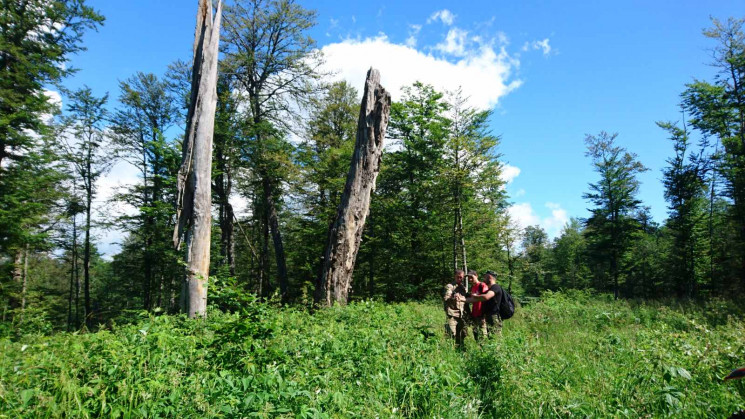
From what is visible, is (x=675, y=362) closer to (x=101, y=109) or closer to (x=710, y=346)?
(x=710, y=346)

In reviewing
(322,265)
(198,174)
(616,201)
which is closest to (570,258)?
(616,201)

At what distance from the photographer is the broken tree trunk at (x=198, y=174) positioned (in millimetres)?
6051

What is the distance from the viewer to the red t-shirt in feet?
22.0

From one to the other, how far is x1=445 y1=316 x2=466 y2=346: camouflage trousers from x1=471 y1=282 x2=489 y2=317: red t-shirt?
1.13 feet

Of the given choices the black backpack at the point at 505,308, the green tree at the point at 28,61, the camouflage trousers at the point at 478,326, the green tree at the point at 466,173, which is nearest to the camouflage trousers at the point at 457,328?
the camouflage trousers at the point at 478,326

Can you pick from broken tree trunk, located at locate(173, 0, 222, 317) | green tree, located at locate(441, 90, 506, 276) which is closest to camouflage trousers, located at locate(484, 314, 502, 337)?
broken tree trunk, located at locate(173, 0, 222, 317)

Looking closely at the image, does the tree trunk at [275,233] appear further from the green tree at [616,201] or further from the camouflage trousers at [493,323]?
the green tree at [616,201]

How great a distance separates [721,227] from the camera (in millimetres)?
21078

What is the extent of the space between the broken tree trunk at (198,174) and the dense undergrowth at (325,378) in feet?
4.77

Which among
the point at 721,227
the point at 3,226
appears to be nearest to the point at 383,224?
the point at 3,226

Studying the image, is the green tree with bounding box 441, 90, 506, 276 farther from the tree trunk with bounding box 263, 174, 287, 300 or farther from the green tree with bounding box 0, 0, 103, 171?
the green tree with bounding box 0, 0, 103, 171

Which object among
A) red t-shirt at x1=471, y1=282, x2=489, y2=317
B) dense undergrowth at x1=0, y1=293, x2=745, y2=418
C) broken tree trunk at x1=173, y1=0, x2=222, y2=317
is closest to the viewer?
dense undergrowth at x1=0, y1=293, x2=745, y2=418

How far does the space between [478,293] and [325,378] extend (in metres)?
4.74

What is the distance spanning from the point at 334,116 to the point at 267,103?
4.86 m
